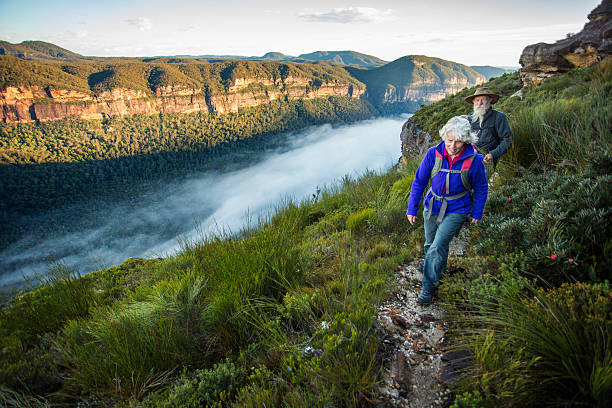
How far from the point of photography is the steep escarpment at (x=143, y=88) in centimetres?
8419

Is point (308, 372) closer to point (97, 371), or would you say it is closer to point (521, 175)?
point (97, 371)

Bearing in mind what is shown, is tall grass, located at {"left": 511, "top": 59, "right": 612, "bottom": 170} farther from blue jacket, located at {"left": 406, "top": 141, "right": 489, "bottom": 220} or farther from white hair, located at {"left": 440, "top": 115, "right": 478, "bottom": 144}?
white hair, located at {"left": 440, "top": 115, "right": 478, "bottom": 144}

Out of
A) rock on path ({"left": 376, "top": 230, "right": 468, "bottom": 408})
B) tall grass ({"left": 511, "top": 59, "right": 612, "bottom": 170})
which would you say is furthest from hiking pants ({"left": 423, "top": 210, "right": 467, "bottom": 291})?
tall grass ({"left": 511, "top": 59, "right": 612, "bottom": 170})

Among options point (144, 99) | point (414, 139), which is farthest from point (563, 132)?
point (144, 99)

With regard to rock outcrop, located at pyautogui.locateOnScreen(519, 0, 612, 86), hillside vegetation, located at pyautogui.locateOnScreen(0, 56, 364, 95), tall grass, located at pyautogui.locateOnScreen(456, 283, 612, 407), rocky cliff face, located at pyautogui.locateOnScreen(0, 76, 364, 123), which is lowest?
tall grass, located at pyautogui.locateOnScreen(456, 283, 612, 407)

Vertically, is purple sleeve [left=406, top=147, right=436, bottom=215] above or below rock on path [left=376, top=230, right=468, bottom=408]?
above

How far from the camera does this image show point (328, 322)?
194 cm

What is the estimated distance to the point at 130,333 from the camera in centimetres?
200

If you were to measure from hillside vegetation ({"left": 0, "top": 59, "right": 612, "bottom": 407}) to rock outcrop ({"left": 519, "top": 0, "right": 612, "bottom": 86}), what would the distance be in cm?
1338

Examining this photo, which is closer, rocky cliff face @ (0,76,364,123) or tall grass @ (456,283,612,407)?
tall grass @ (456,283,612,407)

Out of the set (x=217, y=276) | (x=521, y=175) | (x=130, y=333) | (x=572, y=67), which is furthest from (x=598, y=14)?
(x=130, y=333)

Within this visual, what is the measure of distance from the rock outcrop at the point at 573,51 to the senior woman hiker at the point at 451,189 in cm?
1562

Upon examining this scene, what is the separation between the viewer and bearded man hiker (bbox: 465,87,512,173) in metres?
3.72

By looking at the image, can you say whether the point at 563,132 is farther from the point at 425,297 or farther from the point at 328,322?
the point at 328,322
